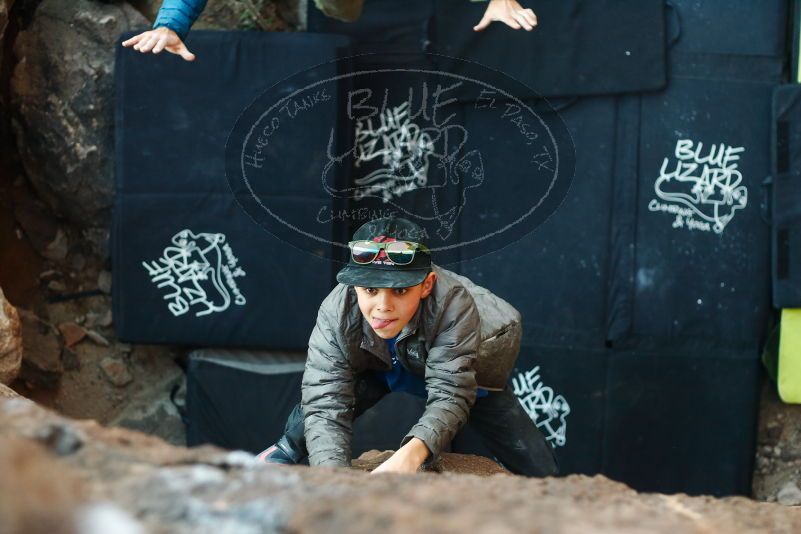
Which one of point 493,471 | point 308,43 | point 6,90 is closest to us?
point 493,471

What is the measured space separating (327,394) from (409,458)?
360mm

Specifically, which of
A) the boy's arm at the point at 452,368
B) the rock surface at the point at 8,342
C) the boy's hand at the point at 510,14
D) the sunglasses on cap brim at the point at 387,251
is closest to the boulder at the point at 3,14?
the rock surface at the point at 8,342

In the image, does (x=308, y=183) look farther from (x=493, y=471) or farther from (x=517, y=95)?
(x=493, y=471)

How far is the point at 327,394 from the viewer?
3.01 m

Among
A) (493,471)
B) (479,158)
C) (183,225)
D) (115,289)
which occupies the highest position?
(479,158)

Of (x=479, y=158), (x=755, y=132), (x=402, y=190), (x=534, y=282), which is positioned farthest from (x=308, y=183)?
(x=755, y=132)

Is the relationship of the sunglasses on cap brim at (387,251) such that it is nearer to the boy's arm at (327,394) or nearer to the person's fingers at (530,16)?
the boy's arm at (327,394)

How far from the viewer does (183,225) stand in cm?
470

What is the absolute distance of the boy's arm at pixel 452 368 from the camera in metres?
2.93

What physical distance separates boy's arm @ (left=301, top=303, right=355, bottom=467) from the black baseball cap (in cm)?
20

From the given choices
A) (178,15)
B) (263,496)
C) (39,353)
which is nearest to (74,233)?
(39,353)

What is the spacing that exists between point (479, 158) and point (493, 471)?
1.79 meters

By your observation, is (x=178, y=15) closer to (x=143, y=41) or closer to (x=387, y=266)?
(x=143, y=41)

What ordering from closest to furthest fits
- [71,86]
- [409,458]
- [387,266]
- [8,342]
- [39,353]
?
[409,458] < [387,266] < [8,342] < [71,86] < [39,353]
